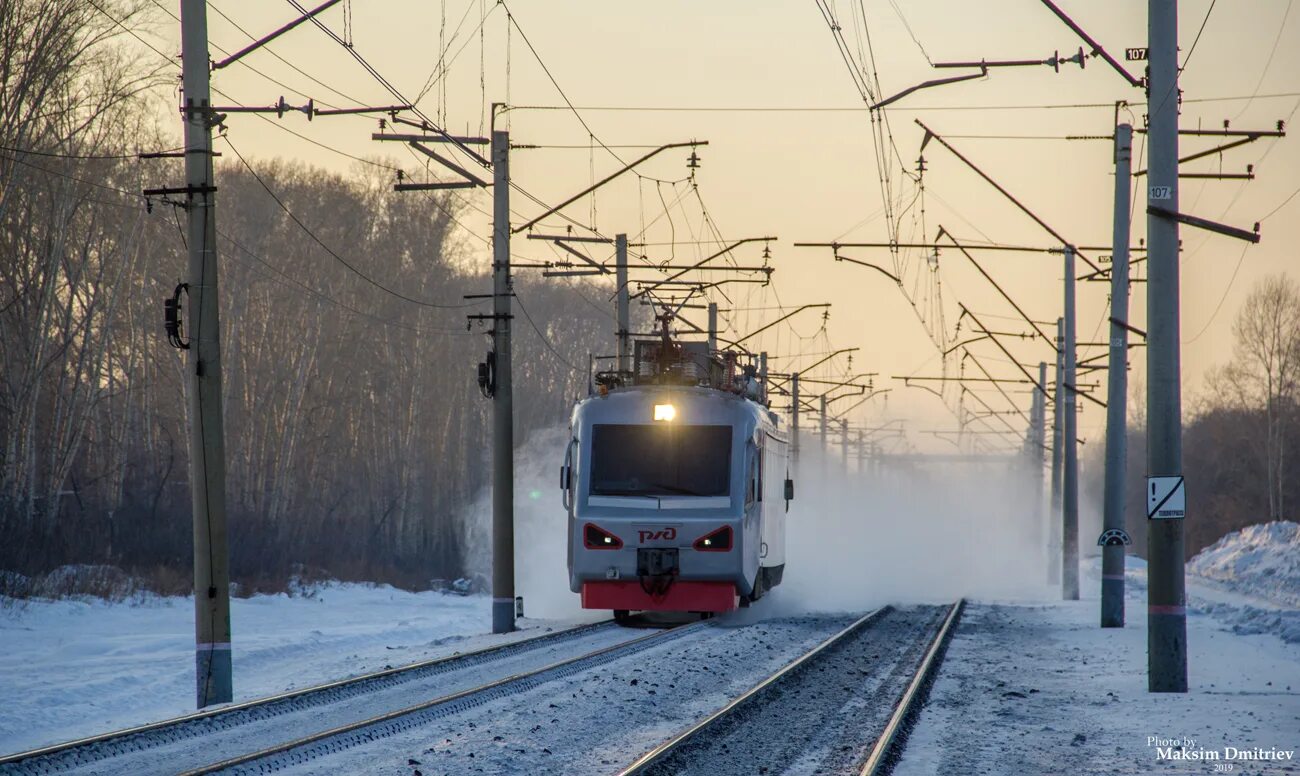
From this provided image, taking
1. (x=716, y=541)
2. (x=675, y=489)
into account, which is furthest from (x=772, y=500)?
(x=716, y=541)

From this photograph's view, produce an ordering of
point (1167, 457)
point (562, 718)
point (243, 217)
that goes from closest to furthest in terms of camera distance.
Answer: point (562, 718), point (1167, 457), point (243, 217)

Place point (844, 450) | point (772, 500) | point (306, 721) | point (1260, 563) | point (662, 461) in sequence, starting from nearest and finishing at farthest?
point (306, 721) → point (662, 461) → point (772, 500) → point (1260, 563) → point (844, 450)

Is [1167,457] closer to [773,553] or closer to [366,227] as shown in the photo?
[773,553]

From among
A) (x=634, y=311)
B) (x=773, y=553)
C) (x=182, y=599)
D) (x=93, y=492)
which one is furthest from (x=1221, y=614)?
(x=634, y=311)

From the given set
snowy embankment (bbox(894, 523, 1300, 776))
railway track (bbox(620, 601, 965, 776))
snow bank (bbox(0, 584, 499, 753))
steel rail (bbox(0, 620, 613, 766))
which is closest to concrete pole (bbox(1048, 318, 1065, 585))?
snowy embankment (bbox(894, 523, 1300, 776))

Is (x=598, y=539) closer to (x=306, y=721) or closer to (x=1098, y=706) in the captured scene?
(x=1098, y=706)

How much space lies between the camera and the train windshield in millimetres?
21922

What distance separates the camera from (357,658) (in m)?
20.7

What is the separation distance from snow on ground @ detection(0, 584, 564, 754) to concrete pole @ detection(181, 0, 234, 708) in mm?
991

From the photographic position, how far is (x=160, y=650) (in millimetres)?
22172

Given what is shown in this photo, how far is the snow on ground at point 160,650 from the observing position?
54.5 feet

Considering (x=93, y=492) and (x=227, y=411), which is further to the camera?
(x=227, y=411)

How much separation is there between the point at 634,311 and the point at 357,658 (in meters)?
67.4

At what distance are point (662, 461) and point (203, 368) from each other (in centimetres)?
755
